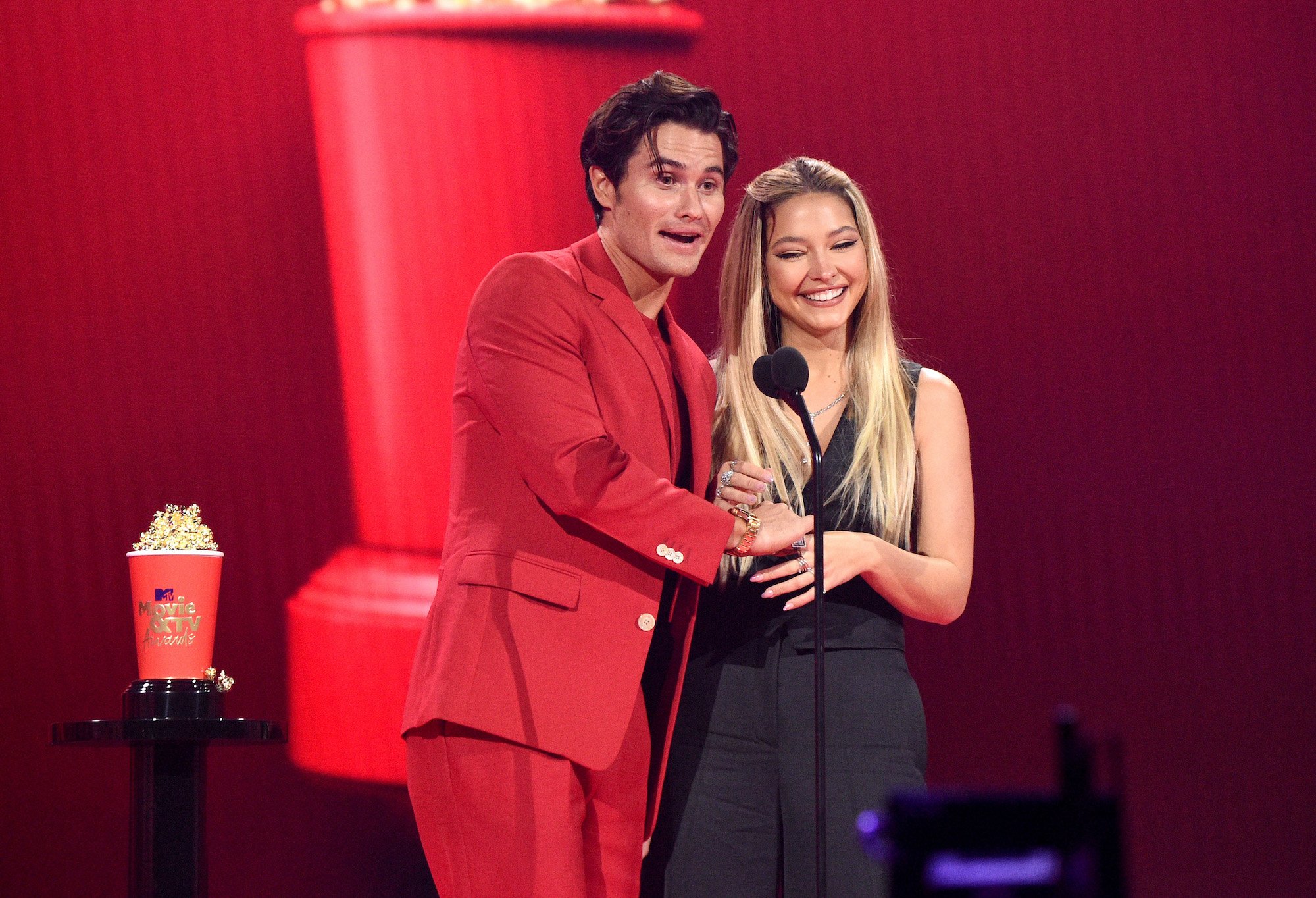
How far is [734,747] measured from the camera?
203 cm

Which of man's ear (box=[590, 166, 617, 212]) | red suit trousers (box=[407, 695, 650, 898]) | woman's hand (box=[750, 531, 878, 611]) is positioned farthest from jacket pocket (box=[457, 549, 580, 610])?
man's ear (box=[590, 166, 617, 212])

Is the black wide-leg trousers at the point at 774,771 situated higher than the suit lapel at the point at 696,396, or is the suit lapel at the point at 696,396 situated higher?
the suit lapel at the point at 696,396

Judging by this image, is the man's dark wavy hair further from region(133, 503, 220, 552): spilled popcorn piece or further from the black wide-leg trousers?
region(133, 503, 220, 552): spilled popcorn piece

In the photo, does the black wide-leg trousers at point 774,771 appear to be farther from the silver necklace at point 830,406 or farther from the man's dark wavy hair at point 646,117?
the man's dark wavy hair at point 646,117

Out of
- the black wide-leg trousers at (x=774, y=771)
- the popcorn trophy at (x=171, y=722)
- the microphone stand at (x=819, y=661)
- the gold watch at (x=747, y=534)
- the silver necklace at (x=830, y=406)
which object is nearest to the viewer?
the microphone stand at (x=819, y=661)

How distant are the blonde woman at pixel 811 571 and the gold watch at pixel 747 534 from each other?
27 millimetres

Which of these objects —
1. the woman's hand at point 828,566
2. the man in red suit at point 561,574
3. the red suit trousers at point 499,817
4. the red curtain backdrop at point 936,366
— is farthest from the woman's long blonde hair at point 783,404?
the red curtain backdrop at point 936,366

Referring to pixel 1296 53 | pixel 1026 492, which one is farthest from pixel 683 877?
pixel 1296 53

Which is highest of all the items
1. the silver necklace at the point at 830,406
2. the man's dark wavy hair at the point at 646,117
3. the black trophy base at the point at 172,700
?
the man's dark wavy hair at the point at 646,117

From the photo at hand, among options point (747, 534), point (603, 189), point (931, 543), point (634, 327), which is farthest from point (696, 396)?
point (931, 543)

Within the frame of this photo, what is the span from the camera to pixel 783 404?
2.25m

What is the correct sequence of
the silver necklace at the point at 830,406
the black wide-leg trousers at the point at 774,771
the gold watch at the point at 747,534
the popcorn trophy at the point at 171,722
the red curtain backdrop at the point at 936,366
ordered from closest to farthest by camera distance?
the gold watch at the point at 747,534 < the black wide-leg trousers at the point at 774,771 < the popcorn trophy at the point at 171,722 < the silver necklace at the point at 830,406 < the red curtain backdrop at the point at 936,366

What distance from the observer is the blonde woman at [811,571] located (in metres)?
2.01

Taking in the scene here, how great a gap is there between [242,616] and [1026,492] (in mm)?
1878
